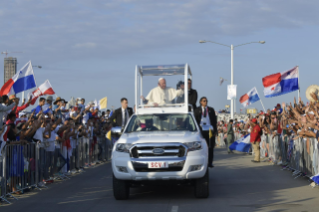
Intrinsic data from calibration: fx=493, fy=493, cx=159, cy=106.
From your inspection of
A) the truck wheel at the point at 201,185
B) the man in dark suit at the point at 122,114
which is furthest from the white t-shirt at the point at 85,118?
the truck wheel at the point at 201,185

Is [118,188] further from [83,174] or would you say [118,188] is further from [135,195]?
[83,174]

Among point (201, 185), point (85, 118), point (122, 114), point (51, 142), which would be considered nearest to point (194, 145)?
point (201, 185)

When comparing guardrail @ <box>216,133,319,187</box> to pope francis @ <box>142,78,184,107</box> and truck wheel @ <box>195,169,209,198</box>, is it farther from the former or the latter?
pope francis @ <box>142,78,184,107</box>

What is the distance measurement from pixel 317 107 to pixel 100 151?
12.7 metres

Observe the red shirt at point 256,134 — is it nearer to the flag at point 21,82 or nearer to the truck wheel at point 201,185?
the flag at point 21,82

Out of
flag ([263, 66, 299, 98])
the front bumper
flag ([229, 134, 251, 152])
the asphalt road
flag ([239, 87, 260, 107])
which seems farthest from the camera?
flag ([239, 87, 260, 107])

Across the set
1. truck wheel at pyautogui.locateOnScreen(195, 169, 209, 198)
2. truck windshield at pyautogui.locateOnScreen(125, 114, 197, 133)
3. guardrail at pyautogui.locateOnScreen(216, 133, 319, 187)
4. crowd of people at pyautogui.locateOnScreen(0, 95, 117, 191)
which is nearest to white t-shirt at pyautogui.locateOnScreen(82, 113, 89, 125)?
crowd of people at pyautogui.locateOnScreen(0, 95, 117, 191)

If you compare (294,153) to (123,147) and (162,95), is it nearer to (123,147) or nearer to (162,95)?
(162,95)

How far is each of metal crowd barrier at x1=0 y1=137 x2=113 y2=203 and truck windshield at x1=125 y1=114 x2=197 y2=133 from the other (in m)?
2.62

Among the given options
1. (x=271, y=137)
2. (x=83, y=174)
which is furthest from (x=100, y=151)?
(x=271, y=137)

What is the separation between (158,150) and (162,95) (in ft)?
9.90

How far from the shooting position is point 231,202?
31.9ft

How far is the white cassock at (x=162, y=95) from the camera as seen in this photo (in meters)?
12.6

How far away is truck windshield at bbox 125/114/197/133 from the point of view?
11.2m
